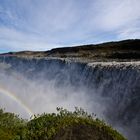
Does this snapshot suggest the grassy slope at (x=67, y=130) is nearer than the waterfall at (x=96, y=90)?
Yes

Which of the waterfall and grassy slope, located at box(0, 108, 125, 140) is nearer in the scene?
grassy slope, located at box(0, 108, 125, 140)

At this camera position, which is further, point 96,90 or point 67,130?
point 96,90

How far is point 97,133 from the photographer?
1152 centimetres

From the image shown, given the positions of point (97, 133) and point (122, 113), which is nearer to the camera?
point (97, 133)

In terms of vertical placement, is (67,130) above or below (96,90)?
above

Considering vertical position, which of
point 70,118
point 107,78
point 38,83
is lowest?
point 38,83

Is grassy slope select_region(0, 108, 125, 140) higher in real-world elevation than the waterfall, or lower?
higher

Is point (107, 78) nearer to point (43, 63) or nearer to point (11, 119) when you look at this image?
point (11, 119)

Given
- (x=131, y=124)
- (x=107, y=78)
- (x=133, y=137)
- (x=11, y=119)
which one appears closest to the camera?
(x=11, y=119)

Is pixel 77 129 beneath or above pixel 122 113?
above

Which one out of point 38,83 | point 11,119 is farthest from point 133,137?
point 38,83

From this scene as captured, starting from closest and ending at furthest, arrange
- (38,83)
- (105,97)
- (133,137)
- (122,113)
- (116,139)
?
(116,139) → (133,137) → (122,113) → (105,97) → (38,83)

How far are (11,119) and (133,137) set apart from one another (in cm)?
1285

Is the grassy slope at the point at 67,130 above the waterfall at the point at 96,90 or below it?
above
